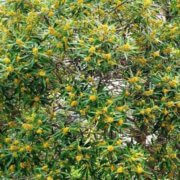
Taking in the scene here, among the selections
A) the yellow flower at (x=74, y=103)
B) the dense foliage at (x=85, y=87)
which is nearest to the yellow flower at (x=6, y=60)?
the dense foliage at (x=85, y=87)

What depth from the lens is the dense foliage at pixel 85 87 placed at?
3.12 metres

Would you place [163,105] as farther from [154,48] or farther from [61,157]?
[61,157]

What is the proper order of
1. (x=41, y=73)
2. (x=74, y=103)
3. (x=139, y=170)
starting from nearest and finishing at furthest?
(x=139, y=170) → (x=74, y=103) → (x=41, y=73)

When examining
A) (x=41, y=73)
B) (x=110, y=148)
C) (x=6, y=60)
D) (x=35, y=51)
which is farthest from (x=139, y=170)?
(x=6, y=60)

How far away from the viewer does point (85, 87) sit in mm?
3225

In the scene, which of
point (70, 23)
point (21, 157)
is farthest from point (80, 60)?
point (21, 157)

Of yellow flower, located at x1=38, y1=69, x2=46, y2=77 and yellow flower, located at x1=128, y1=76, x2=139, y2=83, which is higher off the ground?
yellow flower, located at x1=38, y1=69, x2=46, y2=77

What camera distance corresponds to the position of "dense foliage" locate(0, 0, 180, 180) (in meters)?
3.12

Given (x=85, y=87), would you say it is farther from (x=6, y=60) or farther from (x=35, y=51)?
(x=6, y=60)

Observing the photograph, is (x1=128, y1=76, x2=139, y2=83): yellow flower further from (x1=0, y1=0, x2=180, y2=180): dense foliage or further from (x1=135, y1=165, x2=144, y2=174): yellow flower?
(x1=135, y1=165, x2=144, y2=174): yellow flower

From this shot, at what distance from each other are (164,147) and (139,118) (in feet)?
1.53

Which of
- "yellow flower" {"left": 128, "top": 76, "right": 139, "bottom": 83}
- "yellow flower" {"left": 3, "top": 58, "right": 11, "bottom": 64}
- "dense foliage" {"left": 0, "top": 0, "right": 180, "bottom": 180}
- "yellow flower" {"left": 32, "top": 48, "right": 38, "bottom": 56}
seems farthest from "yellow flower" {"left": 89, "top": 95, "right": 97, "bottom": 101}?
"yellow flower" {"left": 3, "top": 58, "right": 11, "bottom": 64}

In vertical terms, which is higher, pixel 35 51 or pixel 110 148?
pixel 35 51

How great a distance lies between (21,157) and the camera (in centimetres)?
326
